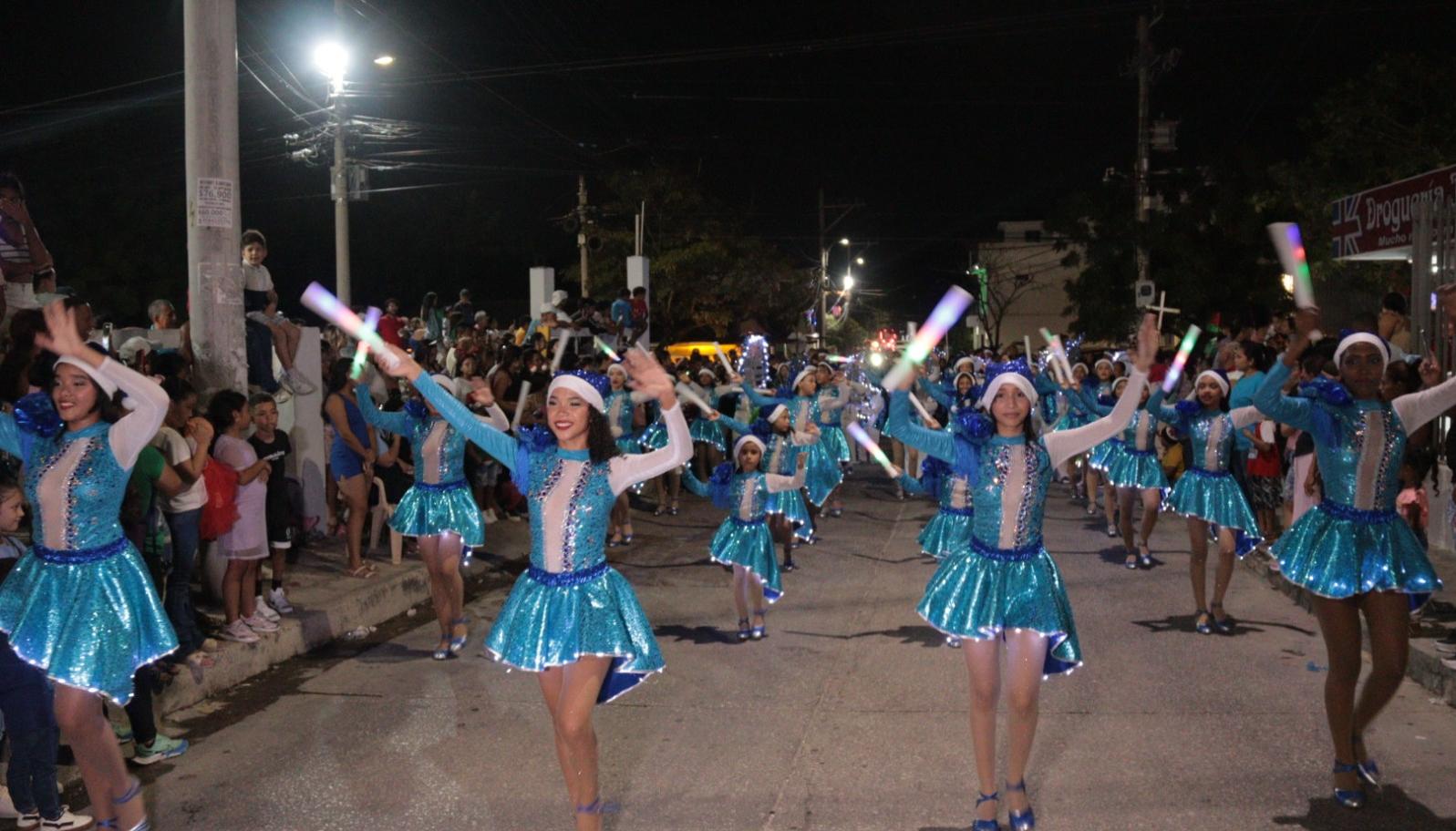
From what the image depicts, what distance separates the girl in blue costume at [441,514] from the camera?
8.78 metres

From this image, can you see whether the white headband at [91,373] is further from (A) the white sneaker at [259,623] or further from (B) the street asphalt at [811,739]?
(A) the white sneaker at [259,623]

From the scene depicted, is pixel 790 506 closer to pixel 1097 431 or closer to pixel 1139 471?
pixel 1139 471

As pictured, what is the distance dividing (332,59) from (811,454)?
1262 centimetres

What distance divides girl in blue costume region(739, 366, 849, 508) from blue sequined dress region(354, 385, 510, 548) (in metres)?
4.99

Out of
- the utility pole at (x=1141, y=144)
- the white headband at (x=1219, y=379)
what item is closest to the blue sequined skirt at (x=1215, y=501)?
the white headband at (x=1219, y=379)

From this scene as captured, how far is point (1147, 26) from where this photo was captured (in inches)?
1125

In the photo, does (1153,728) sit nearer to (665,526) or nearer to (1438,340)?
(1438,340)

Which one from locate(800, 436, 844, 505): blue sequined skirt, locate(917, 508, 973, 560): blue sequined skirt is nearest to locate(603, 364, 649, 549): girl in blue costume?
locate(800, 436, 844, 505): blue sequined skirt

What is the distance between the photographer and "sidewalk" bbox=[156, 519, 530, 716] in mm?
7816

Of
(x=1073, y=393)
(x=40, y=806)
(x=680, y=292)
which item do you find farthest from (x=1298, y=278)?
(x=680, y=292)

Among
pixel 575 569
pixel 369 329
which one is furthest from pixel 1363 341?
pixel 369 329

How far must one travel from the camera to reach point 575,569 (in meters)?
5.11

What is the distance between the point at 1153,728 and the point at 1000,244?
76697mm

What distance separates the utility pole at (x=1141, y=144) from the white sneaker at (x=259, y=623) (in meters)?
25.4
